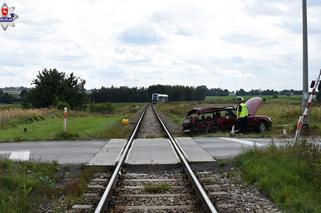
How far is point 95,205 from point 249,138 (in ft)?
42.0

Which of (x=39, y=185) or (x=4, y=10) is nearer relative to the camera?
(x=39, y=185)

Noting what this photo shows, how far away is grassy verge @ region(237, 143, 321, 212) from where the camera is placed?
25.8 feet

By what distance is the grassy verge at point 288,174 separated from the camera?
786 cm

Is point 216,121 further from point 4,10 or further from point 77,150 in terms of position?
point 4,10

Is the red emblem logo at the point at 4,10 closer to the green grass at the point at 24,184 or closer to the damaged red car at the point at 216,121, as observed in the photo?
the green grass at the point at 24,184

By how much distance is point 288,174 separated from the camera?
9570mm

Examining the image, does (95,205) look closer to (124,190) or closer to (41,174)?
(124,190)

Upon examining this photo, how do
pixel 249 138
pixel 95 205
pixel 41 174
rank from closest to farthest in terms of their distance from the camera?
1. pixel 95 205
2. pixel 41 174
3. pixel 249 138

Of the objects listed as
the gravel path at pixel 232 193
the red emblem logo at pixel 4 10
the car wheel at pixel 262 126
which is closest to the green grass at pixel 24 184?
the gravel path at pixel 232 193

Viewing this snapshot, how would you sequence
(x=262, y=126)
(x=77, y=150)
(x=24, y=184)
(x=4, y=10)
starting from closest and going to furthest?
(x=24, y=184), (x=4, y=10), (x=77, y=150), (x=262, y=126)

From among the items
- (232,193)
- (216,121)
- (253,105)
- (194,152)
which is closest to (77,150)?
(194,152)

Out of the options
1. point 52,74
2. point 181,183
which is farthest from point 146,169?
point 52,74

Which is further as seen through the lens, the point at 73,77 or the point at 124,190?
the point at 73,77

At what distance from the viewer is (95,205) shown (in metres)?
7.63
